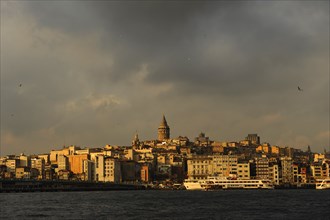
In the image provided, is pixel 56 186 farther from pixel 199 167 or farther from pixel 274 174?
pixel 274 174

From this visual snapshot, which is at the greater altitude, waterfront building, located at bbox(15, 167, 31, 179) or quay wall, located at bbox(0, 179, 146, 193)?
waterfront building, located at bbox(15, 167, 31, 179)

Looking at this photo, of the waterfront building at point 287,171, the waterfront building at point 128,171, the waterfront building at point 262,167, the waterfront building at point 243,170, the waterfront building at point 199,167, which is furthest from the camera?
the waterfront building at point 128,171

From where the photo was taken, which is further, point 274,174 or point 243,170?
point 243,170

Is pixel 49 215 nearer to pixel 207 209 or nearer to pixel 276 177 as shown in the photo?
pixel 207 209

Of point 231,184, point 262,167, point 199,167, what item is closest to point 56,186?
point 231,184

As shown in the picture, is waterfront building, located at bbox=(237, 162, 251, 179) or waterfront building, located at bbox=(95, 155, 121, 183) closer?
waterfront building, located at bbox=(237, 162, 251, 179)

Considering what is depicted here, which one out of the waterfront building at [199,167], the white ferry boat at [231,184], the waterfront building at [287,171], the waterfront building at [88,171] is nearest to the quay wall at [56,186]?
the white ferry boat at [231,184]

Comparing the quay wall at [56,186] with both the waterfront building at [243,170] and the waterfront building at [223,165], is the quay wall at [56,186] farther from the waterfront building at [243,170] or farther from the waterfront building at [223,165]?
the waterfront building at [243,170]

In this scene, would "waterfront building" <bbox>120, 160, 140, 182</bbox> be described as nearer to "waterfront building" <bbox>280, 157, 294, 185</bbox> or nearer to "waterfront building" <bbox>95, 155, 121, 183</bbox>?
"waterfront building" <bbox>95, 155, 121, 183</bbox>

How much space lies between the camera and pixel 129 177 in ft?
622

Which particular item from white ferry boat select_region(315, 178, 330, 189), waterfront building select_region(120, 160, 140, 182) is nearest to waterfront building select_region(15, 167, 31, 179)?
waterfront building select_region(120, 160, 140, 182)

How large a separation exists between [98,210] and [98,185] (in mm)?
98602

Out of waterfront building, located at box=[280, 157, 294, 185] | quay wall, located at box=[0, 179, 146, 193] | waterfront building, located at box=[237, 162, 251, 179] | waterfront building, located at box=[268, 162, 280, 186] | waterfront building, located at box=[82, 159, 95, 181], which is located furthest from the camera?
waterfront building, located at box=[82, 159, 95, 181]

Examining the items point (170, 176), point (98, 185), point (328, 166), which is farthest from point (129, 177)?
point (328, 166)
